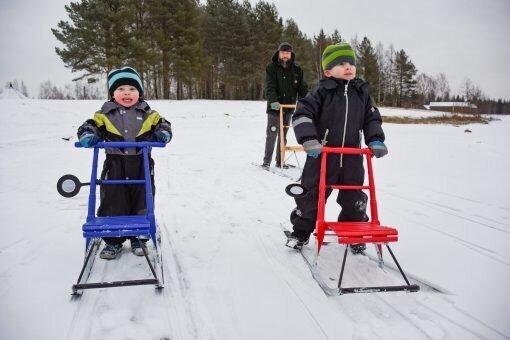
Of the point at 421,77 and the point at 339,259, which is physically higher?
the point at 421,77

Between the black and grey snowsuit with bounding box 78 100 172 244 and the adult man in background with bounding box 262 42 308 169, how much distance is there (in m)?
3.75

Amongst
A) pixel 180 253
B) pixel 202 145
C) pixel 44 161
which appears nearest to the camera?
pixel 180 253

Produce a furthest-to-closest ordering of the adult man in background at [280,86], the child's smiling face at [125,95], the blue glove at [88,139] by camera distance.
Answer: the adult man in background at [280,86]
the child's smiling face at [125,95]
the blue glove at [88,139]

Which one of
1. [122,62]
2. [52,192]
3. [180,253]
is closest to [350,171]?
[180,253]

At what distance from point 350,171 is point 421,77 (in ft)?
296

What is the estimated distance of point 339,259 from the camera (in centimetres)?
333

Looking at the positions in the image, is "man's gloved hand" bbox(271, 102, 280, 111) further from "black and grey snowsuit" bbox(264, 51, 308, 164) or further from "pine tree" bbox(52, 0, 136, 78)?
"pine tree" bbox(52, 0, 136, 78)

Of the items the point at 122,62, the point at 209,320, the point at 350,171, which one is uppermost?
the point at 122,62

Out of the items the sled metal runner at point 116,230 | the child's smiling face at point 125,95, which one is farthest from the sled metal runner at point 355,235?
the child's smiling face at point 125,95

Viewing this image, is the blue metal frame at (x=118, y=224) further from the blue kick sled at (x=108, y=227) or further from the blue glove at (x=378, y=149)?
the blue glove at (x=378, y=149)

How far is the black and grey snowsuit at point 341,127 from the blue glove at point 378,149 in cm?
11

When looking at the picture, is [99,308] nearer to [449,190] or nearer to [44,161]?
[449,190]

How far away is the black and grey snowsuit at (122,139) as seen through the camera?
327cm

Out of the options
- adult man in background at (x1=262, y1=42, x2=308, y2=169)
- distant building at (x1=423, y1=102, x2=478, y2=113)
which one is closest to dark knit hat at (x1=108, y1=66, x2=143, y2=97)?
adult man in background at (x1=262, y1=42, x2=308, y2=169)
